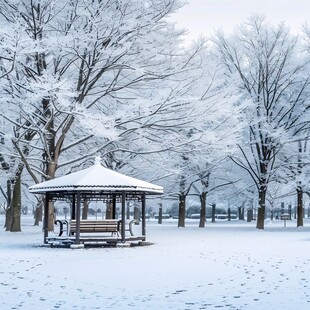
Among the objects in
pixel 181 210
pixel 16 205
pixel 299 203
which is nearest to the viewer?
pixel 16 205

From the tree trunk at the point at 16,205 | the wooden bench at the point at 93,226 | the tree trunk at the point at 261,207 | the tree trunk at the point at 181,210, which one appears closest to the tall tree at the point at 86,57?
the wooden bench at the point at 93,226

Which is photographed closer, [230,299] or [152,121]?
[230,299]

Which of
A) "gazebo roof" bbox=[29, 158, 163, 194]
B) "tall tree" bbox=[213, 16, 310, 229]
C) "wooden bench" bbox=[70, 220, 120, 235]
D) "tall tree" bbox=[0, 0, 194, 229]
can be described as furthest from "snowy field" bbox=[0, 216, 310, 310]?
"tall tree" bbox=[213, 16, 310, 229]

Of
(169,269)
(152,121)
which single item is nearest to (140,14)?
(152,121)

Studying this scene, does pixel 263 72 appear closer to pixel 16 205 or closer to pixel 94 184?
pixel 16 205

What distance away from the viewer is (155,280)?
987cm

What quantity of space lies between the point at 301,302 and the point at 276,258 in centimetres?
631

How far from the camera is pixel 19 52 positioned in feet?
58.9

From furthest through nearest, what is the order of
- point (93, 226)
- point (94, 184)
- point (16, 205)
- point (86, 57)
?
point (16, 205) → point (86, 57) → point (93, 226) → point (94, 184)

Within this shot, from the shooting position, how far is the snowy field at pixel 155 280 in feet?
25.6

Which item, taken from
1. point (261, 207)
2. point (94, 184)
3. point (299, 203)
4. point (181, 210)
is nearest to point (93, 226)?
point (94, 184)

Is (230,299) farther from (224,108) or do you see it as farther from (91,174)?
(224,108)

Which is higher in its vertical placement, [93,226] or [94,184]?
[94,184]

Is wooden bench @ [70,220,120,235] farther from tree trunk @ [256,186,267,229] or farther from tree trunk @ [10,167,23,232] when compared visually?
tree trunk @ [256,186,267,229]
